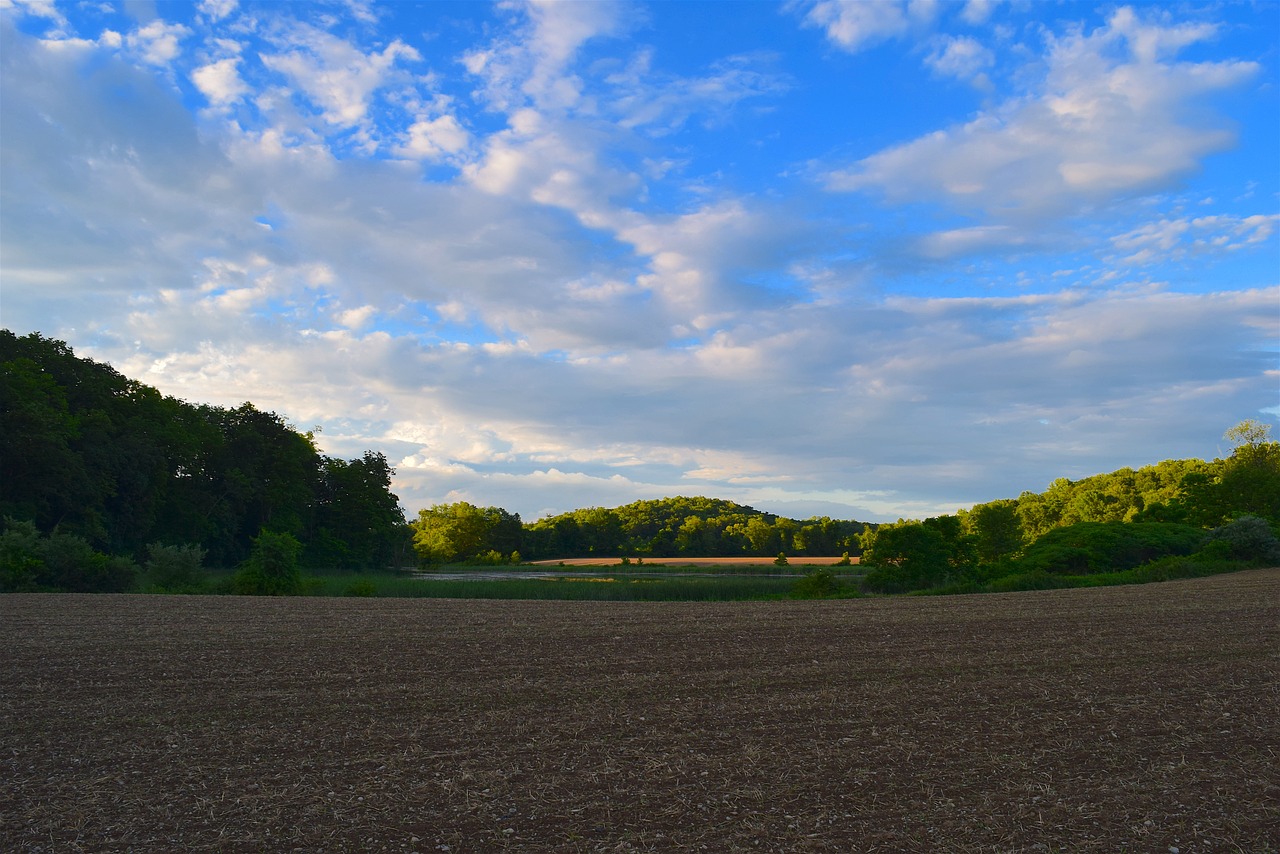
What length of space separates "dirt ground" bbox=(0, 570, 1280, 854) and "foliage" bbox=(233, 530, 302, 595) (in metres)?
15.7

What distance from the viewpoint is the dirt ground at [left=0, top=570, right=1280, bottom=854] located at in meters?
5.93

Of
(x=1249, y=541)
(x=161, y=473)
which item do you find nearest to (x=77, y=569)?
(x=161, y=473)

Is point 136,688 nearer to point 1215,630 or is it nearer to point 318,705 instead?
point 318,705

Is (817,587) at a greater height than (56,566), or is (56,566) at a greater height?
(56,566)

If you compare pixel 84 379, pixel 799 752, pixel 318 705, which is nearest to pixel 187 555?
pixel 84 379

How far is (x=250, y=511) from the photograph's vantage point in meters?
61.8

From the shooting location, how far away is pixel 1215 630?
15688 mm

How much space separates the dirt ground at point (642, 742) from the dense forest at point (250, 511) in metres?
17.7

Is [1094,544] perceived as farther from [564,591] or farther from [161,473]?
[161,473]

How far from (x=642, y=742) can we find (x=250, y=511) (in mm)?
61247

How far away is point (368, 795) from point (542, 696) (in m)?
3.68

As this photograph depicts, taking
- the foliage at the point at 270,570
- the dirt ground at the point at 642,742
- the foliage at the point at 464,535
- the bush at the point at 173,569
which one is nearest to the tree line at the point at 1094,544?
the dirt ground at the point at 642,742

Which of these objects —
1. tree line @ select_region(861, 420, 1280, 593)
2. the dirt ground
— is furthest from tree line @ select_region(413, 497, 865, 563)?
the dirt ground

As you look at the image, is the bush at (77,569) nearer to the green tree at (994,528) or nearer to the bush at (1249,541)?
the bush at (1249,541)
